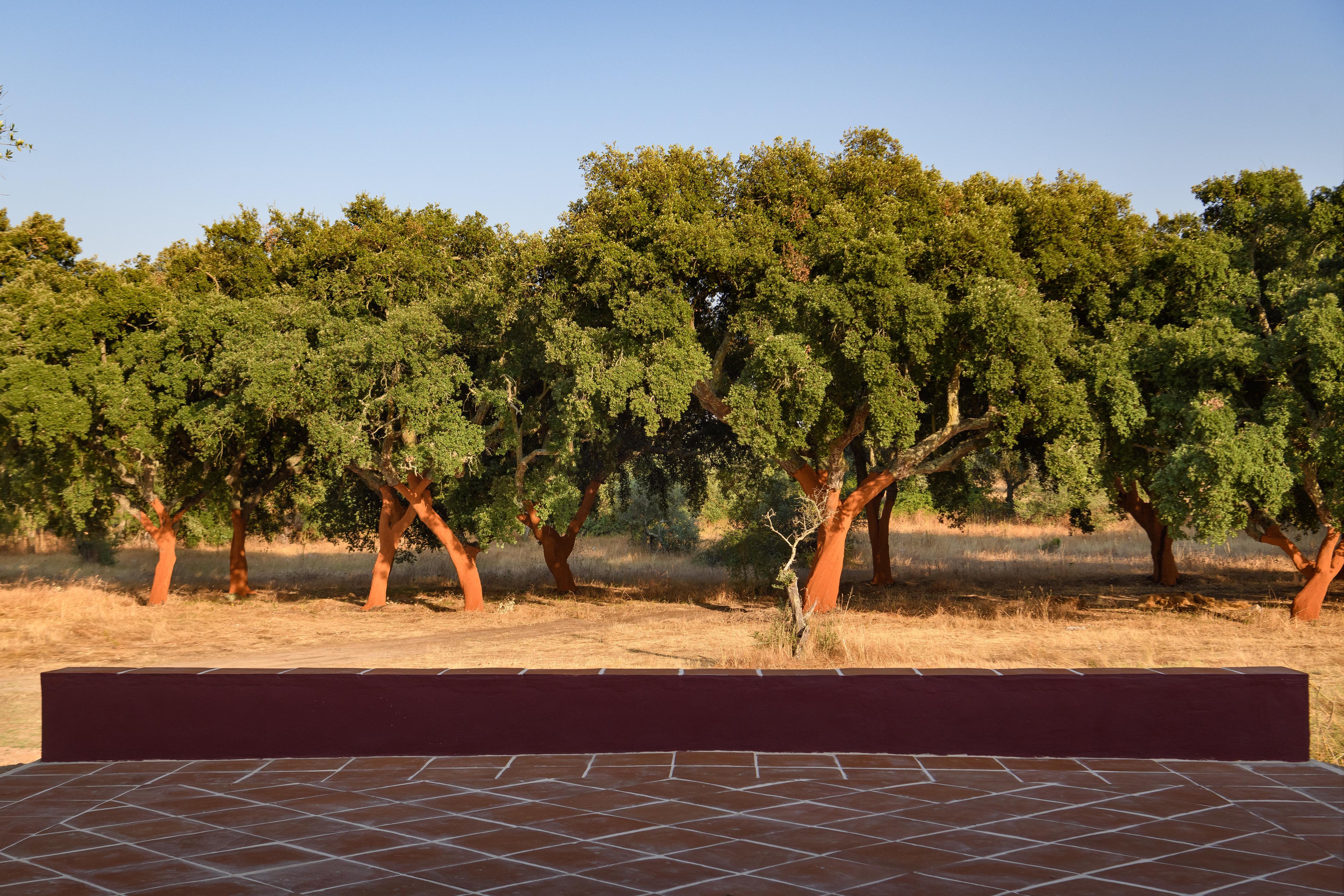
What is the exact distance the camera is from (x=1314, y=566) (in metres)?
18.5

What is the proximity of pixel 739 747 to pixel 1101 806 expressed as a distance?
83.5 inches

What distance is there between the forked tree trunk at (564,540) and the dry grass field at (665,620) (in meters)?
0.63

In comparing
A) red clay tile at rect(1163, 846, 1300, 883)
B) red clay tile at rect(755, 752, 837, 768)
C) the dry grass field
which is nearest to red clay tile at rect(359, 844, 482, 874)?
red clay tile at rect(755, 752, 837, 768)

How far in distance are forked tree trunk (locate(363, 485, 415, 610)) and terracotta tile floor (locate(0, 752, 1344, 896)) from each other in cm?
1698

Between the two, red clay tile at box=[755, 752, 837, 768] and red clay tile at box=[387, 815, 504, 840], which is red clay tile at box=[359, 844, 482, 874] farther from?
red clay tile at box=[755, 752, 837, 768]

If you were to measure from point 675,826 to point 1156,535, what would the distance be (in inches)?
883

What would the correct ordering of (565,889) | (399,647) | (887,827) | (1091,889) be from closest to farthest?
(1091,889) < (565,889) < (887,827) < (399,647)

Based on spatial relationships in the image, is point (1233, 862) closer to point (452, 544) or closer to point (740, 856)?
point (740, 856)

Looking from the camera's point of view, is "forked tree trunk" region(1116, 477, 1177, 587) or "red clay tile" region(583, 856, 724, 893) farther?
"forked tree trunk" region(1116, 477, 1177, 587)

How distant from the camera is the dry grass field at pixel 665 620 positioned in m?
13.8

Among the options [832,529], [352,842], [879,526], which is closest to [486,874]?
[352,842]

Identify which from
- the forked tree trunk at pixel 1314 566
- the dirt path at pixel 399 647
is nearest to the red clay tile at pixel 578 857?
the dirt path at pixel 399 647

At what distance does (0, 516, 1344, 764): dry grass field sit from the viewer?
1381cm

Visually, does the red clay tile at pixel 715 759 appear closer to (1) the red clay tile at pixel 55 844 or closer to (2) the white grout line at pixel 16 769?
(1) the red clay tile at pixel 55 844
